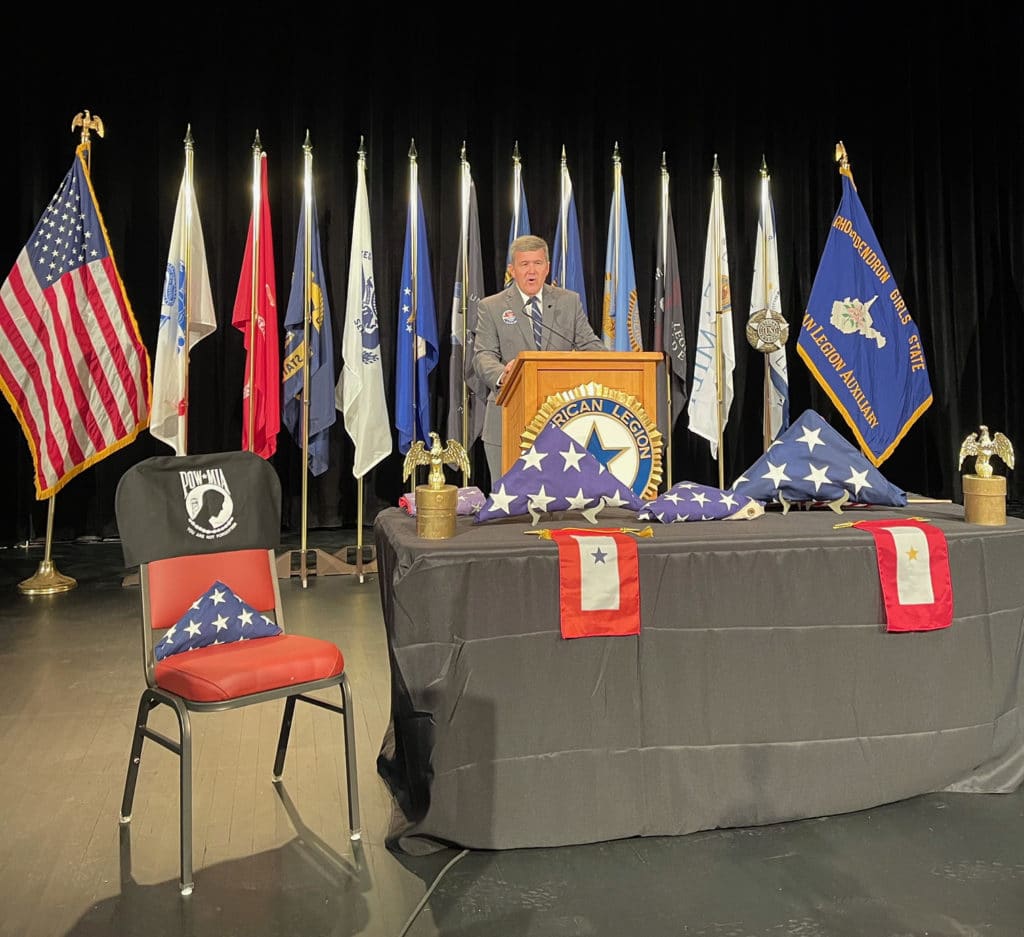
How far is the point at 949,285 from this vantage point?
7957 mm

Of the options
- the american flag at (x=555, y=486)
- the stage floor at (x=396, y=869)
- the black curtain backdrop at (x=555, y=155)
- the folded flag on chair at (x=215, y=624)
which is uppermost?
the black curtain backdrop at (x=555, y=155)

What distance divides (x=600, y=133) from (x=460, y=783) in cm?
636

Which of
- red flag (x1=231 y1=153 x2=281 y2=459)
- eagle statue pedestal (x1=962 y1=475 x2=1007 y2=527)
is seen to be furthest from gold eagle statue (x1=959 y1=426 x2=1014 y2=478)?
red flag (x1=231 y1=153 x2=281 y2=459)

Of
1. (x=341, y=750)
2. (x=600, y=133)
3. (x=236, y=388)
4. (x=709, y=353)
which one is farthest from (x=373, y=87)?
(x=341, y=750)

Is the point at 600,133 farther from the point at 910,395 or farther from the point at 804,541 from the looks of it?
the point at 804,541

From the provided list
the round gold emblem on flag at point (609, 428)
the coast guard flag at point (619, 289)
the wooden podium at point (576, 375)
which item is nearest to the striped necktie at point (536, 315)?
the wooden podium at point (576, 375)

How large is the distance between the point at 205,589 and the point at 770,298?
4798 mm

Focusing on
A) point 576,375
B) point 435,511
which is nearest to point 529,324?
point 576,375

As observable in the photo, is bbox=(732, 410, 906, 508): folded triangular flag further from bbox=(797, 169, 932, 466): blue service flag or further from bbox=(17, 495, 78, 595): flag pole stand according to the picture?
bbox=(17, 495, 78, 595): flag pole stand

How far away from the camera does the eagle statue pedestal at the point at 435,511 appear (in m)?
2.19

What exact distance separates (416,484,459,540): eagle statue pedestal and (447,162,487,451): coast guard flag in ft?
12.5

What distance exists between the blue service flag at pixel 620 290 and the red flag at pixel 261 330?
2069 mm

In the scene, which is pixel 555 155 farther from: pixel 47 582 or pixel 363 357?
pixel 47 582

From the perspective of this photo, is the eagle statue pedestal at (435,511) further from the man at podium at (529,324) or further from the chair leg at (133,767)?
the man at podium at (529,324)
